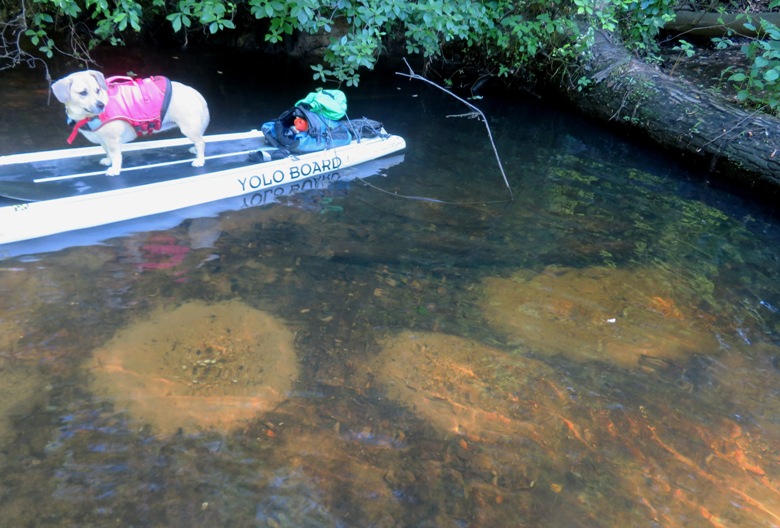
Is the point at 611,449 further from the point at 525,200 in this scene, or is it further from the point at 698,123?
the point at 698,123

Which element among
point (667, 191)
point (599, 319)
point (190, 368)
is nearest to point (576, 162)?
point (667, 191)

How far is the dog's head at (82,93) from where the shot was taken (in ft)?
14.5

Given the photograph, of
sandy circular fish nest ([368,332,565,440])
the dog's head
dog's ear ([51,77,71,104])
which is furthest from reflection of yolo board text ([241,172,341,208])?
sandy circular fish nest ([368,332,565,440])

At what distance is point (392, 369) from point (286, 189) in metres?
3.10

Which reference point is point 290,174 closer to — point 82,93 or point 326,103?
point 326,103

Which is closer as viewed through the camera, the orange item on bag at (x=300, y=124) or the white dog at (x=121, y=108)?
the white dog at (x=121, y=108)

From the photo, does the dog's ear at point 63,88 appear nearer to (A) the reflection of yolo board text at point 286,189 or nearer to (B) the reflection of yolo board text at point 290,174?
(B) the reflection of yolo board text at point 290,174

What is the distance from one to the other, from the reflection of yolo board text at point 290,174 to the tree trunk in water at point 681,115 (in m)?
5.72

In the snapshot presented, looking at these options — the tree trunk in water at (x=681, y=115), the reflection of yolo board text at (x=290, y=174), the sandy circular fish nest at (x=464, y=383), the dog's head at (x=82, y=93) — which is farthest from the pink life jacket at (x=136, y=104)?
the tree trunk in water at (x=681, y=115)

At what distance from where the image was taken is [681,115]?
8.70 meters

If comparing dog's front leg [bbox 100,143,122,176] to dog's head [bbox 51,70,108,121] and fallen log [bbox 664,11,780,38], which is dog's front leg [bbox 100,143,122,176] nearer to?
dog's head [bbox 51,70,108,121]

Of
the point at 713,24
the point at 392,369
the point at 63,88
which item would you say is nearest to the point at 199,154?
the point at 63,88

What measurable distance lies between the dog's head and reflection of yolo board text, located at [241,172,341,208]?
1.65 m

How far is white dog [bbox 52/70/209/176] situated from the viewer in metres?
4.47
